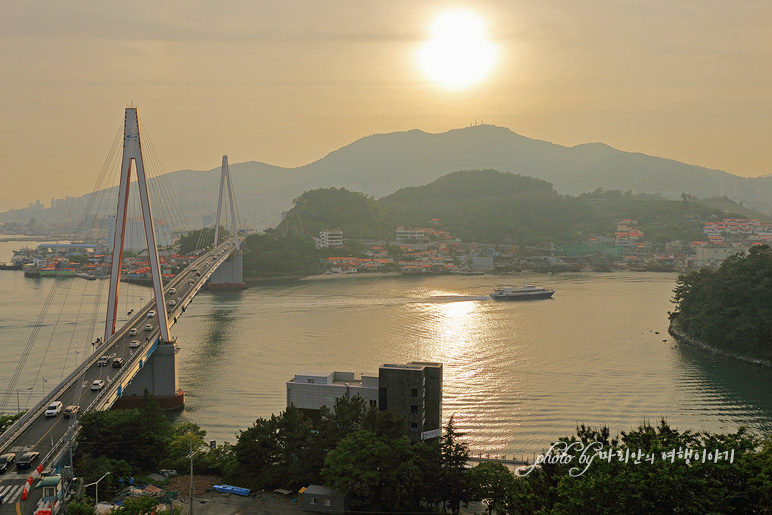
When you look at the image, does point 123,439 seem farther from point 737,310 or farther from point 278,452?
point 737,310

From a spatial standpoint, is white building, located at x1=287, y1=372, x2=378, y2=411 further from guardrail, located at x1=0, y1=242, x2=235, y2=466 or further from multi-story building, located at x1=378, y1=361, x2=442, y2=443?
guardrail, located at x1=0, y1=242, x2=235, y2=466

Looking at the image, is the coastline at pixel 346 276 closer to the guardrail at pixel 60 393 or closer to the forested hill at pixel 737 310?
the forested hill at pixel 737 310

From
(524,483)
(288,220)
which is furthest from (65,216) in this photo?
(524,483)

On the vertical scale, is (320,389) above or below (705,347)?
above

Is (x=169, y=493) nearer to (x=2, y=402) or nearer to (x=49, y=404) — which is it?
(x=49, y=404)

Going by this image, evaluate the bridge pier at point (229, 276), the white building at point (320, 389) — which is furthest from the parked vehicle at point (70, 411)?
the bridge pier at point (229, 276)

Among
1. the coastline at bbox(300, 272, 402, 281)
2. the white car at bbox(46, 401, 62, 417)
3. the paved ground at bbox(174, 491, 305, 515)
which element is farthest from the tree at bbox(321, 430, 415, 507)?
the coastline at bbox(300, 272, 402, 281)

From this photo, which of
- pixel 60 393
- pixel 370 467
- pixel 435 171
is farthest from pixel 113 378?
pixel 435 171
